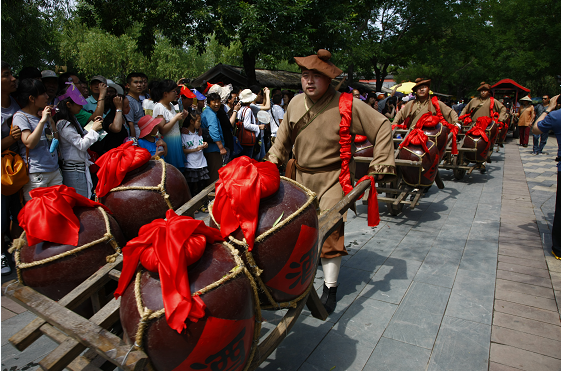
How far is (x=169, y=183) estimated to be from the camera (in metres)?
2.47

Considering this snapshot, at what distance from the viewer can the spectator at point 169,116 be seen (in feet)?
16.3

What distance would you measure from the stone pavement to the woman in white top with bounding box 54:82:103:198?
4.36ft

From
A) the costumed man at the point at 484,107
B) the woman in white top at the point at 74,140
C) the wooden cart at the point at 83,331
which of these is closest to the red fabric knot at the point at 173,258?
the wooden cart at the point at 83,331

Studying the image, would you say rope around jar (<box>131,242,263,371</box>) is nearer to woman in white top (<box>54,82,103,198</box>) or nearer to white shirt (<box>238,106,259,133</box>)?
woman in white top (<box>54,82,103,198</box>)

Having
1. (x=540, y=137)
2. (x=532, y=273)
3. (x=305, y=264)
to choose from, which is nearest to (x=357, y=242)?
(x=532, y=273)

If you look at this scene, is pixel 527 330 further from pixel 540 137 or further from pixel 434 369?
pixel 540 137

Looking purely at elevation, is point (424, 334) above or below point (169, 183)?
below

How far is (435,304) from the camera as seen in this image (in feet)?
10.8

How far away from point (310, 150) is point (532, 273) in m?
2.71

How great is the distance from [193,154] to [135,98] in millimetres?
1121

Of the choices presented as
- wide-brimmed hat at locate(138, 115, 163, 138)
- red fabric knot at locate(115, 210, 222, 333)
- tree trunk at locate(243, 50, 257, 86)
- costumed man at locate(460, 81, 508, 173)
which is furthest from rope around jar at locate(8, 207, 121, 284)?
tree trunk at locate(243, 50, 257, 86)

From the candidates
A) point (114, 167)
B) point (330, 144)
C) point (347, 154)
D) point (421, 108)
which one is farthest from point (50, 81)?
point (421, 108)

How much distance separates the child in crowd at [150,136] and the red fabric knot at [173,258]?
312cm

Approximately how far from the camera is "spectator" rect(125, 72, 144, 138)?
5223mm
